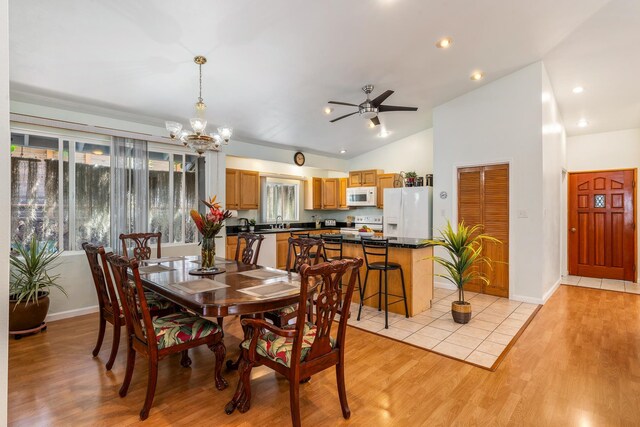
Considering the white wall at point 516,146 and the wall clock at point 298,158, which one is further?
the wall clock at point 298,158

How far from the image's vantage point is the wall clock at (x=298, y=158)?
6.54 metres

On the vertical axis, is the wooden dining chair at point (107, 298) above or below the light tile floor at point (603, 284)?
above

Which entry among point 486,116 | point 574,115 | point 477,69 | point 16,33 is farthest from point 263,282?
point 574,115

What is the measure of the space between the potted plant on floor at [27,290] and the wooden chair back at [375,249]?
136 inches

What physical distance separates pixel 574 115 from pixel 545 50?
7.21 ft

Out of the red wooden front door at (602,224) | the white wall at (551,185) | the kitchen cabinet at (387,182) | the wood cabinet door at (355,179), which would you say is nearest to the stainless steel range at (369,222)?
the kitchen cabinet at (387,182)

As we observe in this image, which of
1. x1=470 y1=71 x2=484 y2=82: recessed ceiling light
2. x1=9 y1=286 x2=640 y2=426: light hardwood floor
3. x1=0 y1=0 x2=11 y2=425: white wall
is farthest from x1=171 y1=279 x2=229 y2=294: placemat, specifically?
x1=470 y1=71 x2=484 y2=82: recessed ceiling light

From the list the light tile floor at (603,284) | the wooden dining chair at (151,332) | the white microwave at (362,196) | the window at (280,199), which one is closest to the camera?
the wooden dining chair at (151,332)

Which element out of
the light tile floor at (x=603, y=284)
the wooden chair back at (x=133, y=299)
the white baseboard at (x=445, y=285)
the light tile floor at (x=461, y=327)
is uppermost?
the wooden chair back at (x=133, y=299)

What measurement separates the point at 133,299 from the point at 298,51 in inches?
106

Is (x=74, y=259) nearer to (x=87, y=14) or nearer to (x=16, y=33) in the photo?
(x=16, y=33)

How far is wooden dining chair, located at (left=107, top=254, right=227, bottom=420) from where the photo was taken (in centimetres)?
197

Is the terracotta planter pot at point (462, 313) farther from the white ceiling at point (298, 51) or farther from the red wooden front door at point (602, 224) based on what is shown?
the red wooden front door at point (602, 224)

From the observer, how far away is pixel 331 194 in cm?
771
